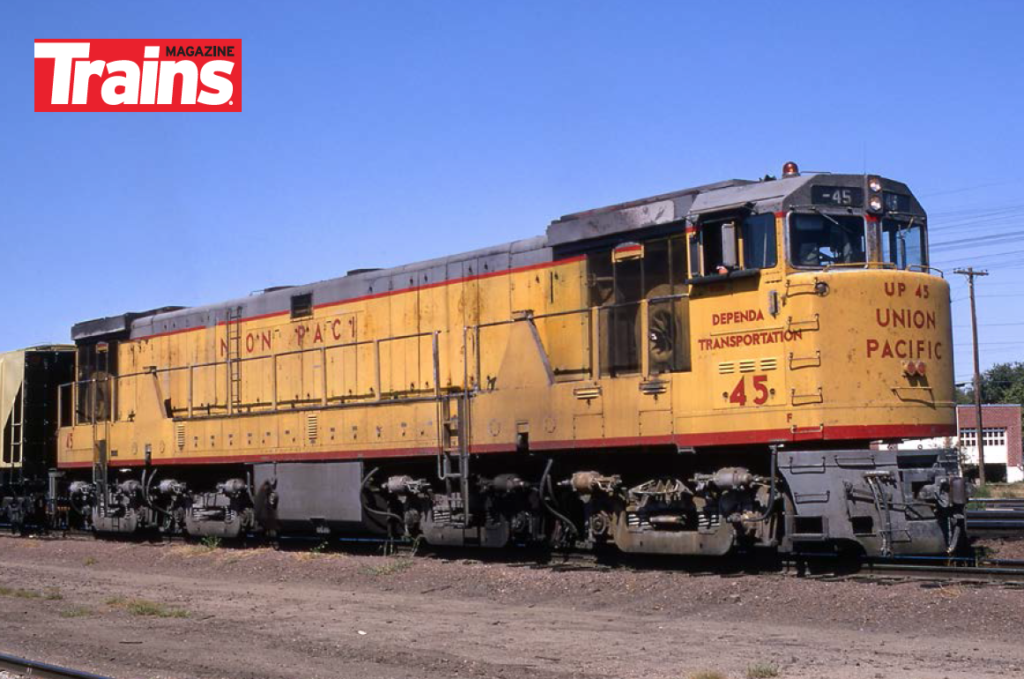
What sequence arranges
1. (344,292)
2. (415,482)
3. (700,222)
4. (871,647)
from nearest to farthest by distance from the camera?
1. (871,647)
2. (700,222)
3. (415,482)
4. (344,292)

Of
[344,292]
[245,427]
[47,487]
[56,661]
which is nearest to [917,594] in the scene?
[56,661]

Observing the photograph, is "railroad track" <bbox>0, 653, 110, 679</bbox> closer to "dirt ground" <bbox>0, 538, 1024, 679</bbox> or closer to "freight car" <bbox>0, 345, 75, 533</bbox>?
"dirt ground" <bbox>0, 538, 1024, 679</bbox>

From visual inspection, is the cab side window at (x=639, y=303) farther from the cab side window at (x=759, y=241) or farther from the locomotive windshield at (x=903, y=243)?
the locomotive windshield at (x=903, y=243)

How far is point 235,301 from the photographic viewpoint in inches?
826

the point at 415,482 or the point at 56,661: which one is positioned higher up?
the point at 415,482

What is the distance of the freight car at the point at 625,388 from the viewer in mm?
12250

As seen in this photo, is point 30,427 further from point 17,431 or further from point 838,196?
point 838,196

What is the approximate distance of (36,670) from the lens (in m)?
8.62

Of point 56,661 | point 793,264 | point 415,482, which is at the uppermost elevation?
point 793,264

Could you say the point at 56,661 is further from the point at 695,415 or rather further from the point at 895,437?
the point at 895,437

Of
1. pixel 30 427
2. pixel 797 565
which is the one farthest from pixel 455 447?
pixel 30 427

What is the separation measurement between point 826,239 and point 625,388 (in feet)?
9.10

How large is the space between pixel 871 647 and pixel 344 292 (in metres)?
11.3

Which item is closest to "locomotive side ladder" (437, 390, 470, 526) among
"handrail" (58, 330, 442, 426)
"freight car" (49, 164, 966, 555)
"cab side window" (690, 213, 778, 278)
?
"freight car" (49, 164, 966, 555)
